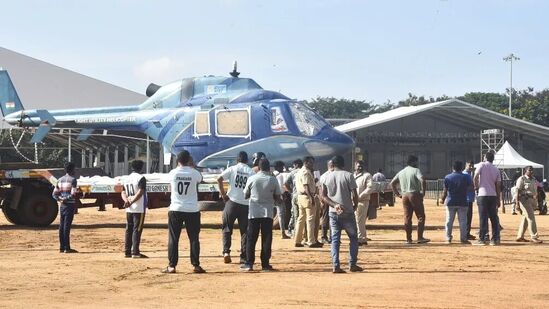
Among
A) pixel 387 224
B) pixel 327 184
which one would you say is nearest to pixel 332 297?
pixel 327 184

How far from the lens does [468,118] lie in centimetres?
5944

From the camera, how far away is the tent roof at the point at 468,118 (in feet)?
186

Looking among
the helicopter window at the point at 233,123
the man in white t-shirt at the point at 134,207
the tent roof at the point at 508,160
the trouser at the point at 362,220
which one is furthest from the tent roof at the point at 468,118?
the man in white t-shirt at the point at 134,207

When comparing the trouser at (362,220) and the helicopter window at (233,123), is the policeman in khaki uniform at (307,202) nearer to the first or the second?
the trouser at (362,220)

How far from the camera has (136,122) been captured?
23.0 metres

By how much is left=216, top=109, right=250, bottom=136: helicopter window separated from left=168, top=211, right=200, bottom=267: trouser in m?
9.10

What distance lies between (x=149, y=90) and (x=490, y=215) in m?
11.2

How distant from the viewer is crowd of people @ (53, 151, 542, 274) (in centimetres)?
1212

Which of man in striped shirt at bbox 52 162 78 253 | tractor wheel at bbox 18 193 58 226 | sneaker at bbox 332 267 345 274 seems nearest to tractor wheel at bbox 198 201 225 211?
tractor wheel at bbox 18 193 58 226

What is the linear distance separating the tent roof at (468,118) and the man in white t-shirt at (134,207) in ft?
137

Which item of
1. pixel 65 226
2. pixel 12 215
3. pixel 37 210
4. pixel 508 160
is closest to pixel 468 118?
pixel 508 160

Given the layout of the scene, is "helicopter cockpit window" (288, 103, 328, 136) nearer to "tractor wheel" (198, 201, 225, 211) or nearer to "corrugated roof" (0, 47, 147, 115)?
"tractor wheel" (198, 201, 225, 211)

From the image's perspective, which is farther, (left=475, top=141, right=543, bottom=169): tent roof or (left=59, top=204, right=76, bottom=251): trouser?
(left=475, top=141, right=543, bottom=169): tent roof

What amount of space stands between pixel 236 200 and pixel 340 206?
1.67 meters
